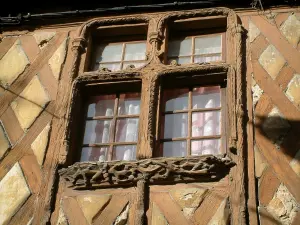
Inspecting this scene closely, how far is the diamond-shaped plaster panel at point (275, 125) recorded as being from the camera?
442 cm

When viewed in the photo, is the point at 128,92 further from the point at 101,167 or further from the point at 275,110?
the point at 275,110

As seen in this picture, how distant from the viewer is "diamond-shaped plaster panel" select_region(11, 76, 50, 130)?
16.4 feet

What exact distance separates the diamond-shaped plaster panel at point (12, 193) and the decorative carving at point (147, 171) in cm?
35

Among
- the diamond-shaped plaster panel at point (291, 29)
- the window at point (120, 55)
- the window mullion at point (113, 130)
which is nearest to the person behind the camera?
the window mullion at point (113, 130)

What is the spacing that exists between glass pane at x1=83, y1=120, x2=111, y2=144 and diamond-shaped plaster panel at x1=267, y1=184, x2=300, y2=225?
5.13 feet

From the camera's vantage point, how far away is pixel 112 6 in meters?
5.70

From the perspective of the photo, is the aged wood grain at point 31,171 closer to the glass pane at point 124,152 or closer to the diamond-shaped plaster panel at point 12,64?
the glass pane at point 124,152

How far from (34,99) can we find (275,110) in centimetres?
217

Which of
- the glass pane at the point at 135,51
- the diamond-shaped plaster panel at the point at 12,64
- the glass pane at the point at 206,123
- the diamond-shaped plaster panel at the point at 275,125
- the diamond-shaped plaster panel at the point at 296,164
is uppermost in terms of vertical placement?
the glass pane at the point at 135,51

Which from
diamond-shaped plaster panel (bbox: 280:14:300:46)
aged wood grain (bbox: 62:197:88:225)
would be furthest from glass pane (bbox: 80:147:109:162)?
diamond-shaped plaster panel (bbox: 280:14:300:46)

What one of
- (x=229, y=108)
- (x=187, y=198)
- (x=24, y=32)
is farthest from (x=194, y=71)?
(x=24, y=32)

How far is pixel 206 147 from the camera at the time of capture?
4.66 m

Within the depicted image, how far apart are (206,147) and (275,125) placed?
0.60m

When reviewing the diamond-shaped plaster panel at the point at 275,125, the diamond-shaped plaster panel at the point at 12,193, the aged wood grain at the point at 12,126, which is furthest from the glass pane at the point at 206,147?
the aged wood grain at the point at 12,126
